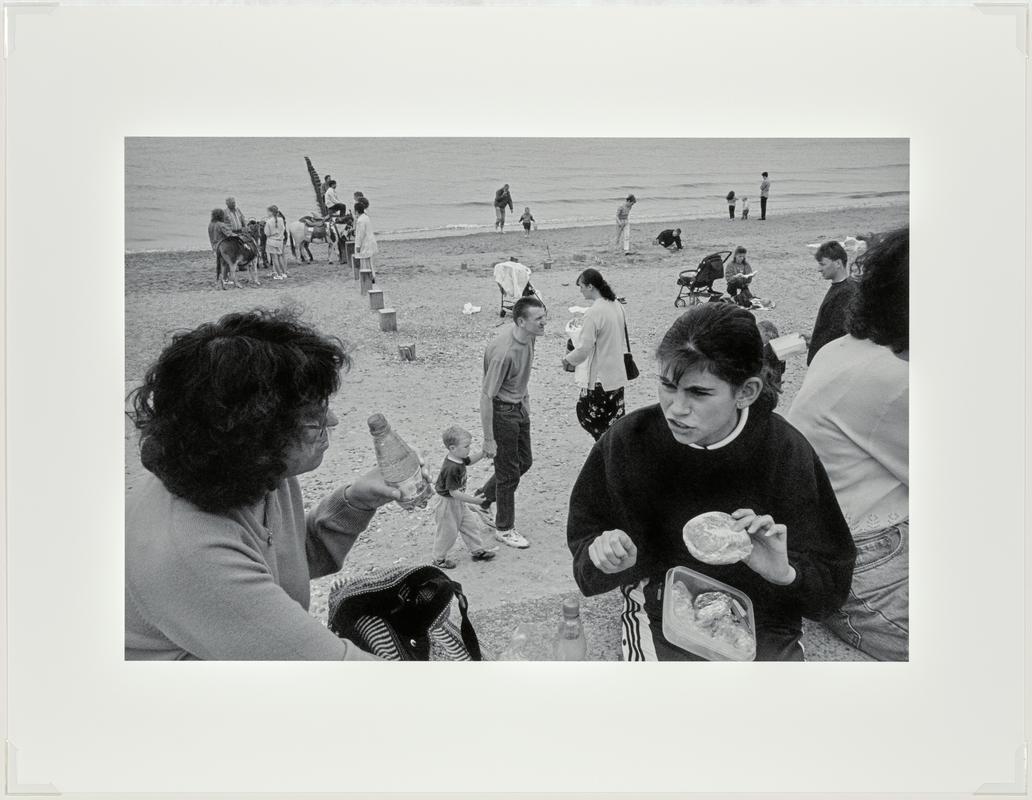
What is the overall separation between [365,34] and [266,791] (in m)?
2.60

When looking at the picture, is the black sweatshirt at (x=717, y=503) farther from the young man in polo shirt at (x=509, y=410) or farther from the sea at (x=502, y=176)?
the sea at (x=502, y=176)

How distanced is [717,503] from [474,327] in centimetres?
103

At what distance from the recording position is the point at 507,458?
340 cm

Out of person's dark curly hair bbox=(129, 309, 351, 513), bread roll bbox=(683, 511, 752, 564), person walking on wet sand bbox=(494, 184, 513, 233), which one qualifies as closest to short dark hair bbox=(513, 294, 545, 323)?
person walking on wet sand bbox=(494, 184, 513, 233)

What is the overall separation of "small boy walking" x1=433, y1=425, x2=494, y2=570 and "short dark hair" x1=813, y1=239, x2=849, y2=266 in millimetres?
1351

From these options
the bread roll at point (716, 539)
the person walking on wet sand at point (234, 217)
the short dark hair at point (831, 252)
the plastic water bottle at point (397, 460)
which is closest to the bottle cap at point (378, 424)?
the plastic water bottle at point (397, 460)

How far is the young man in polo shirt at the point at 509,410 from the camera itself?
3404 mm

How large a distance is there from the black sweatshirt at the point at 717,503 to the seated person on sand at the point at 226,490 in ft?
3.54

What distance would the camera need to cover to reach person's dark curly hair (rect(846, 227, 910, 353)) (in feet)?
11.2

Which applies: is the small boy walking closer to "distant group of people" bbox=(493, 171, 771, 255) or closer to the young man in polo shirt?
the young man in polo shirt

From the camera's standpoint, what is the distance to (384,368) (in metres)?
3.47
